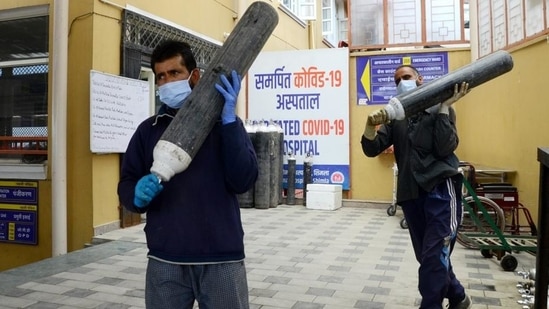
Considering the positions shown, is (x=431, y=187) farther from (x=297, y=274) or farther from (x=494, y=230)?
(x=494, y=230)

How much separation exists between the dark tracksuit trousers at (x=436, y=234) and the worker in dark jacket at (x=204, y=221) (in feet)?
4.47

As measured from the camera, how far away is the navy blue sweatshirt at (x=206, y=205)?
1622 mm

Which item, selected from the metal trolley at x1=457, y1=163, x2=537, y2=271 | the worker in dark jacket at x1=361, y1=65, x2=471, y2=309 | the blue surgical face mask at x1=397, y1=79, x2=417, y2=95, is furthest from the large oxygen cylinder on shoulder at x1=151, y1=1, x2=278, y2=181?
the metal trolley at x1=457, y1=163, x2=537, y2=271

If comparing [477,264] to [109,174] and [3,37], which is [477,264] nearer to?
[109,174]

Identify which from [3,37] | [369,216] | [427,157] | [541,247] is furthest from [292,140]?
[541,247]

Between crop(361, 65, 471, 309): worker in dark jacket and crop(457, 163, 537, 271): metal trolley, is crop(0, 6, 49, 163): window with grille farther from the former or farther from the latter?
crop(457, 163, 537, 271): metal trolley

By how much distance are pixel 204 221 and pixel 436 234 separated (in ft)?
5.14

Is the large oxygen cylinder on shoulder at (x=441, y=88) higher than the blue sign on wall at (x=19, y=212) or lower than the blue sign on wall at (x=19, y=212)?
higher

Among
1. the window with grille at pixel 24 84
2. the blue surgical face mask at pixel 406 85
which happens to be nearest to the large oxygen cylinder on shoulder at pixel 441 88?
the blue surgical face mask at pixel 406 85

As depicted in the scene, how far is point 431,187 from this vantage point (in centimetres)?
267

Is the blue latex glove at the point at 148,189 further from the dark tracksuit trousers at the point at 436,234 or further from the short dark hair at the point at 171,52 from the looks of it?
the dark tracksuit trousers at the point at 436,234

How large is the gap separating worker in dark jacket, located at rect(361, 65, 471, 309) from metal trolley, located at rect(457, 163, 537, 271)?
1.37m

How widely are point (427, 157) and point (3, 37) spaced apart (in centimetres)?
571

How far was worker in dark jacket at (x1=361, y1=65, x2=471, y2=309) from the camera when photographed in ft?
8.55
